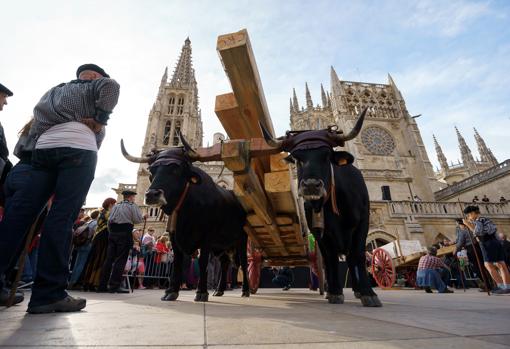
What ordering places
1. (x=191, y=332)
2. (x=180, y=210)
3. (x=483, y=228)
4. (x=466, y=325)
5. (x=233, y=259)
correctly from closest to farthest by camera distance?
(x=191, y=332) < (x=466, y=325) < (x=180, y=210) < (x=233, y=259) < (x=483, y=228)

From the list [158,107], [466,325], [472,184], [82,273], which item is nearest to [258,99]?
[466,325]

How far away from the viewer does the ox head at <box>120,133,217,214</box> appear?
9.78 feet

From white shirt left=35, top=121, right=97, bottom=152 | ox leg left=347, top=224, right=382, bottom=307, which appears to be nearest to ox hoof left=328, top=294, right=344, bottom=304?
ox leg left=347, top=224, right=382, bottom=307

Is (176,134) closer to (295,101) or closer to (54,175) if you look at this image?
(295,101)

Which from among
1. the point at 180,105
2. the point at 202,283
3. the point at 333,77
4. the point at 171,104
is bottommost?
the point at 202,283

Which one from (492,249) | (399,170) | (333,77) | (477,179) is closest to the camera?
(492,249)

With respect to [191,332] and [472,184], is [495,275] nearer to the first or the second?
[191,332]

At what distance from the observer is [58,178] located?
2.21 meters

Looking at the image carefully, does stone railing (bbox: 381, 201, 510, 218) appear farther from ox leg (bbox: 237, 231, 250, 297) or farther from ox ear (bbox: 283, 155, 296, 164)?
ox ear (bbox: 283, 155, 296, 164)

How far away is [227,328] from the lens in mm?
1334

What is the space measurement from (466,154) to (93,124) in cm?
5729

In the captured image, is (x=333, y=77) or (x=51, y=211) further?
(x=333, y=77)

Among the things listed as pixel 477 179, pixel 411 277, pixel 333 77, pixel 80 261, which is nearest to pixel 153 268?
pixel 80 261

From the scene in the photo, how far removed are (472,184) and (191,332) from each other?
32817 mm
